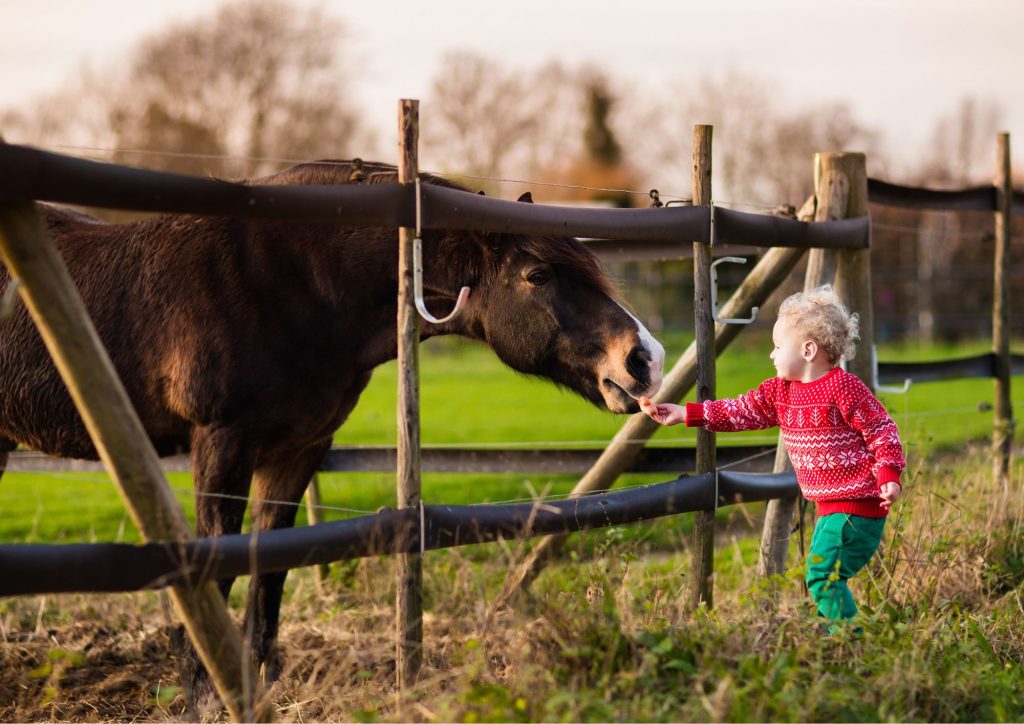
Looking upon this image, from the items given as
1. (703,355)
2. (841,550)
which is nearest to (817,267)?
(703,355)

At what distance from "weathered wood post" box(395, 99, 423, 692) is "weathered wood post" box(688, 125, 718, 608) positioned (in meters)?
1.42

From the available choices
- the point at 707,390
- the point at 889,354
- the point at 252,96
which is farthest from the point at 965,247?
the point at 707,390

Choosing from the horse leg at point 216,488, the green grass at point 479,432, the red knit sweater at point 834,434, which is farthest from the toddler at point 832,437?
the horse leg at point 216,488

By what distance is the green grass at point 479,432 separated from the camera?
25.9ft

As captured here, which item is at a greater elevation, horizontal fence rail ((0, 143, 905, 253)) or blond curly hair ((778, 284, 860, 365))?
horizontal fence rail ((0, 143, 905, 253))

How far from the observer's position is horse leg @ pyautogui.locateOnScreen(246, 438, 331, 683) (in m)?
4.61

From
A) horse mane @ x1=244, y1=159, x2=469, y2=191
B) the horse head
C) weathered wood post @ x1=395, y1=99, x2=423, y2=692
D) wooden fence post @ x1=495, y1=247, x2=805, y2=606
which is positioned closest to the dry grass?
weathered wood post @ x1=395, y1=99, x2=423, y2=692

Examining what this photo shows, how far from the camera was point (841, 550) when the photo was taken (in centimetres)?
390

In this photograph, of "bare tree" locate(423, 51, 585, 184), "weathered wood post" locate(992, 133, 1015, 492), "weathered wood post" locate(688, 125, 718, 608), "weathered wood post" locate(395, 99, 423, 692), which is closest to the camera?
"weathered wood post" locate(395, 99, 423, 692)

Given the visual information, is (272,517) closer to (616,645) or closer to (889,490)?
(616,645)

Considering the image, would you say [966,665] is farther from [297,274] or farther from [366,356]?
[297,274]

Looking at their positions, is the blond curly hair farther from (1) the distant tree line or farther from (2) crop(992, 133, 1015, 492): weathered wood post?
(1) the distant tree line

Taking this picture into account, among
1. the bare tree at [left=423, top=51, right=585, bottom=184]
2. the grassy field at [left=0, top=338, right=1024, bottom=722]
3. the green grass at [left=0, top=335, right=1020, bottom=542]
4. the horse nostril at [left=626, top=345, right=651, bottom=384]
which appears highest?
the bare tree at [left=423, top=51, right=585, bottom=184]

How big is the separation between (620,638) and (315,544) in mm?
949
